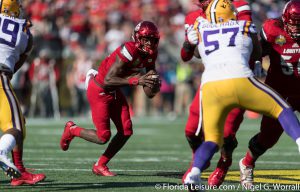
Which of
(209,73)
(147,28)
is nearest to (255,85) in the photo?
(209,73)

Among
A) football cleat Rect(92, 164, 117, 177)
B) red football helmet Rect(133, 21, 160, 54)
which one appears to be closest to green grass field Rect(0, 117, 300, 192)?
football cleat Rect(92, 164, 117, 177)

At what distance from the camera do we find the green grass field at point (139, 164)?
269 inches

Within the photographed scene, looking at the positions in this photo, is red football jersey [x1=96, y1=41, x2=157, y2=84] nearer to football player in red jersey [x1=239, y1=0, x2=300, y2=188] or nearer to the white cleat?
football player in red jersey [x1=239, y1=0, x2=300, y2=188]

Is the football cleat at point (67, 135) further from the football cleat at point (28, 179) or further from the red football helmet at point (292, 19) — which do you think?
the red football helmet at point (292, 19)

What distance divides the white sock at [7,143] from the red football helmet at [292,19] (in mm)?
2491

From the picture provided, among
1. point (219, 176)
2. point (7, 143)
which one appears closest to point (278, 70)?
point (219, 176)

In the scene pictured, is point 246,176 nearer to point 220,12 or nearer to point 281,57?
point 281,57

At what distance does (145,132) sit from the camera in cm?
1473

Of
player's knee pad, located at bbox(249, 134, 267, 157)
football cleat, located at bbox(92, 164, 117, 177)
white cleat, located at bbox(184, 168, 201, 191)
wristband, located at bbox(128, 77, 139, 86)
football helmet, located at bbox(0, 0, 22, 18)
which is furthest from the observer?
football cleat, located at bbox(92, 164, 117, 177)

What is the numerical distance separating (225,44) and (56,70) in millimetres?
13268

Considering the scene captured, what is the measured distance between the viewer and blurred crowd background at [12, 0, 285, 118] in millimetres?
18688

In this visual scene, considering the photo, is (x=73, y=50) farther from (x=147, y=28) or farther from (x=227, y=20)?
(x=227, y=20)

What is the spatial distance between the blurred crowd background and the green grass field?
159 inches

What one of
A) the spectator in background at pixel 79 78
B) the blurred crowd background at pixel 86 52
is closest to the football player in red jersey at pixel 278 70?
the blurred crowd background at pixel 86 52
